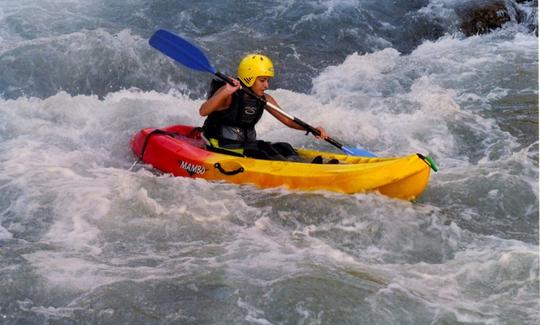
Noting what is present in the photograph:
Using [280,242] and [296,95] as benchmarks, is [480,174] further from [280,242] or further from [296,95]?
[296,95]

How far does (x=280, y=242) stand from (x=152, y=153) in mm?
2011

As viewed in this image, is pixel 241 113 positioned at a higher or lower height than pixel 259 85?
lower

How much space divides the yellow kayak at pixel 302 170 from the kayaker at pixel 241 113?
6.2 inches

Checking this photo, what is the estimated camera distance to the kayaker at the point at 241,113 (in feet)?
18.6

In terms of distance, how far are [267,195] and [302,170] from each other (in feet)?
1.10

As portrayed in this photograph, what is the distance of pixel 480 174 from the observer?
6.02 m

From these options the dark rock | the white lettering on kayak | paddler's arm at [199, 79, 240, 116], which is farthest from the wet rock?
the white lettering on kayak

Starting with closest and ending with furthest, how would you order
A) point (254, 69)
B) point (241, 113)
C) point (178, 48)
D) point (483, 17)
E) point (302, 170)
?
1. point (302, 170)
2. point (254, 69)
3. point (241, 113)
4. point (178, 48)
5. point (483, 17)

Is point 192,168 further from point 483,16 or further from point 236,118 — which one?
point 483,16

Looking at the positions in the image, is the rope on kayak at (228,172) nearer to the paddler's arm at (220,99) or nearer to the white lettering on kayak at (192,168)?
the white lettering on kayak at (192,168)

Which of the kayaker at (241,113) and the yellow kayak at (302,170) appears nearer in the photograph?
the yellow kayak at (302,170)

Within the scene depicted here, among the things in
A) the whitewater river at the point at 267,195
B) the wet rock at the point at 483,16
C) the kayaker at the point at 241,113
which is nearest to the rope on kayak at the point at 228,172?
the whitewater river at the point at 267,195

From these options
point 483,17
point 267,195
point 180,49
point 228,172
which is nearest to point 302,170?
point 267,195

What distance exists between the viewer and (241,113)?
5.80 meters
